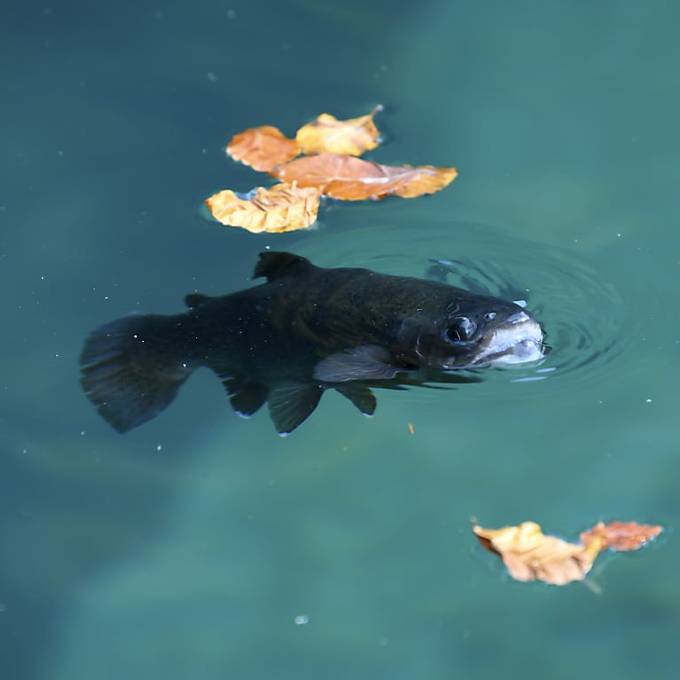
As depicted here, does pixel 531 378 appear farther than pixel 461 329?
Yes

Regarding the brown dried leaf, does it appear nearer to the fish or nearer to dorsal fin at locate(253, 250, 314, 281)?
the fish

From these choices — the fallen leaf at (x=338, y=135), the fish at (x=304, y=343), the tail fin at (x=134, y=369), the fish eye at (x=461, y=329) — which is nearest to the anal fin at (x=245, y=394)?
the fish at (x=304, y=343)

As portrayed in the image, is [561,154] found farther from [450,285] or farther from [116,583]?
[116,583]

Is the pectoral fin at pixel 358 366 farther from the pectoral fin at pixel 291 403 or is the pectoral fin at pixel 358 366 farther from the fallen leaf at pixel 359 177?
the fallen leaf at pixel 359 177

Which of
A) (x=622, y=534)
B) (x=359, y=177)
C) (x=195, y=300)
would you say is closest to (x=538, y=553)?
(x=622, y=534)

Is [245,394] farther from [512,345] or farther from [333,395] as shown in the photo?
[512,345]

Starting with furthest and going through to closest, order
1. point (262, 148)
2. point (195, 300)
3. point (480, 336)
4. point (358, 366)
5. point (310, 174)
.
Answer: point (262, 148) < point (310, 174) < point (195, 300) < point (358, 366) < point (480, 336)

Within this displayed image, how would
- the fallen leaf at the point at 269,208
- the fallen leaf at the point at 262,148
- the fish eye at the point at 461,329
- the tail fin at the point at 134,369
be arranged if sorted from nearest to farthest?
the fish eye at the point at 461,329 < the tail fin at the point at 134,369 < the fallen leaf at the point at 269,208 < the fallen leaf at the point at 262,148

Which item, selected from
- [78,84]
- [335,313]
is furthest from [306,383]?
[78,84]

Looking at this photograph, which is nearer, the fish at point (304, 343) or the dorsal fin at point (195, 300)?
the fish at point (304, 343)
